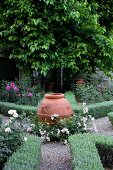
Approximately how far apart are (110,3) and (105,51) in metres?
2.53

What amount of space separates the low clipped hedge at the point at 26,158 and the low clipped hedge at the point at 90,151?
445 millimetres

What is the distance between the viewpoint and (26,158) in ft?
13.7

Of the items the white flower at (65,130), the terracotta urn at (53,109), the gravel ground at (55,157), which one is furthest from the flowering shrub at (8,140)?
the terracotta urn at (53,109)

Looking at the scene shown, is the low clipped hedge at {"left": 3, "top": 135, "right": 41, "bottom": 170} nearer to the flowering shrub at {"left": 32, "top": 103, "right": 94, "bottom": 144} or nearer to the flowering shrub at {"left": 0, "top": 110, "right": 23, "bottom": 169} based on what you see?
the flowering shrub at {"left": 0, "top": 110, "right": 23, "bottom": 169}

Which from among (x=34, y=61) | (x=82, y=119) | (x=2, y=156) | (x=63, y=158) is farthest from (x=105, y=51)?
(x=2, y=156)

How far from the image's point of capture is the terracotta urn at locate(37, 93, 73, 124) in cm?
652

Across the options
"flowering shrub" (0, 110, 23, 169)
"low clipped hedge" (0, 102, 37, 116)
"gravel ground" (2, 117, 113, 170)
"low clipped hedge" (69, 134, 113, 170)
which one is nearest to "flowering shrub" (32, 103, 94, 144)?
"gravel ground" (2, 117, 113, 170)

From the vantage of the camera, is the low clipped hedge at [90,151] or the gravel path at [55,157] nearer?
the low clipped hedge at [90,151]

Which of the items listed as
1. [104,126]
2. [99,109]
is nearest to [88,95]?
[99,109]

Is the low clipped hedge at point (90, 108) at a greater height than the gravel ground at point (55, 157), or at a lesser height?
greater

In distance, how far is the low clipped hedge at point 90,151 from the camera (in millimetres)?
3975

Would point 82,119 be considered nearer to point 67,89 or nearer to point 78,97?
point 78,97

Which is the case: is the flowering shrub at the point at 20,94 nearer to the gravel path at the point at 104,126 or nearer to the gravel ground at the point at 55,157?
the gravel path at the point at 104,126

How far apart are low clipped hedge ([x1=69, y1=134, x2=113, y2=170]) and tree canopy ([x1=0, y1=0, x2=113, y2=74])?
5.40m
